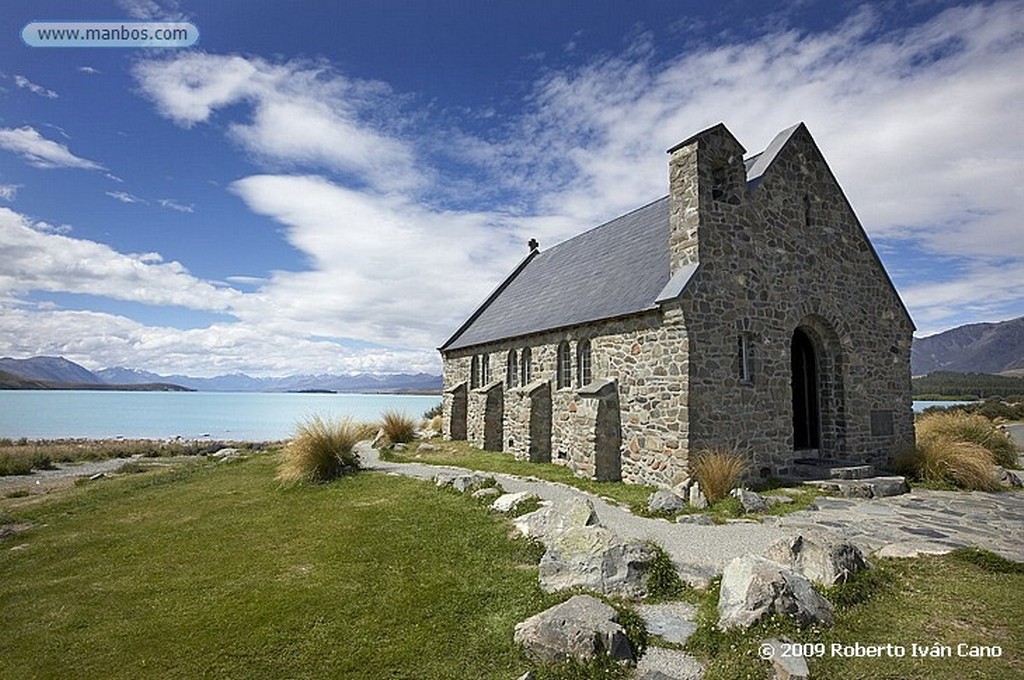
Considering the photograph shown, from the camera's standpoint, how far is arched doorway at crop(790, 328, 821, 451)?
608 inches

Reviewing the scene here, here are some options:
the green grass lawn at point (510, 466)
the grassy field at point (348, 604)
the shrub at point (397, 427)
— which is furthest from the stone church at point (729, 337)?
the shrub at point (397, 427)

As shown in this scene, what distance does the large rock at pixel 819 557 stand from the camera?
251 inches

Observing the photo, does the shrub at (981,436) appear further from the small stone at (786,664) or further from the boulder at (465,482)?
the small stone at (786,664)

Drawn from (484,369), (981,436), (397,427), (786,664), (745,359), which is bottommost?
(786,664)

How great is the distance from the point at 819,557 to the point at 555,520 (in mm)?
3779

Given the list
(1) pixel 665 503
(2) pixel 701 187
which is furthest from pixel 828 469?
(2) pixel 701 187

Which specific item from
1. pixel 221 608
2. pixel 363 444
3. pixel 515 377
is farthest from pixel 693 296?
pixel 363 444

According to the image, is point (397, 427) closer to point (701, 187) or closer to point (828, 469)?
point (701, 187)

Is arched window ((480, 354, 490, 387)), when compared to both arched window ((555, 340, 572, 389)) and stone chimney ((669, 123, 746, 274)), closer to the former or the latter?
arched window ((555, 340, 572, 389))

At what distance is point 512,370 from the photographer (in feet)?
67.8

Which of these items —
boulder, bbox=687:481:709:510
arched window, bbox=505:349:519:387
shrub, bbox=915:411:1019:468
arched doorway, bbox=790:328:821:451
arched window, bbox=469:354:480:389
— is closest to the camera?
boulder, bbox=687:481:709:510

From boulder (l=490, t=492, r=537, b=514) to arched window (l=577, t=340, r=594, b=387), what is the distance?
5.87 meters

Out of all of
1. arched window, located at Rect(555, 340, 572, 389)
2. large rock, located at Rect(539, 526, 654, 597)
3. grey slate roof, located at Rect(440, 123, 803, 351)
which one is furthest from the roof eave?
large rock, located at Rect(539, 526, 654, 597)

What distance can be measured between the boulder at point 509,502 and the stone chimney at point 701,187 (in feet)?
22.0
